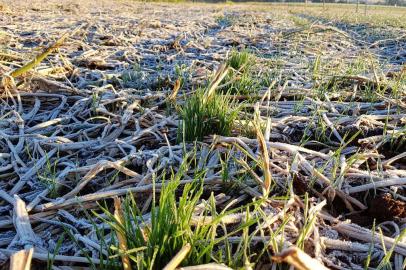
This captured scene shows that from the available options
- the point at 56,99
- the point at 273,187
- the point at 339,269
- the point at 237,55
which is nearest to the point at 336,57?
the point at 237,55

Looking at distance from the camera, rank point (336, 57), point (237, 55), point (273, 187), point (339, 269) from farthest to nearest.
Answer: point (336, 57)
point (237, 55)
point (273, 187)
point (339, 269)

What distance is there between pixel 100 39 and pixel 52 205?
11.7 feet

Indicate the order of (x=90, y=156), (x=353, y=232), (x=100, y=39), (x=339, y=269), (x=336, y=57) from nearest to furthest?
(x=339, y=269) < (x=353, y=232) < (x=90, y=156) < (x=336, y=57) < (x=100, y=39)

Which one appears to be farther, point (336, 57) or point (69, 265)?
point (336, 57)

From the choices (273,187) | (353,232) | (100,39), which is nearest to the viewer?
(353,232)

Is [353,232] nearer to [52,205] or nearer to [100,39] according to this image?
[52,205]

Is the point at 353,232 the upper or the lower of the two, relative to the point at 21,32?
lower

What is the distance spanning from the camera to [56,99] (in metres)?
2.27

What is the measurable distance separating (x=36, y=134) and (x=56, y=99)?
61 centimetres

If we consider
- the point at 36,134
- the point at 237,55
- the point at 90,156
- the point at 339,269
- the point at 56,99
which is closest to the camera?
the point at 339,269

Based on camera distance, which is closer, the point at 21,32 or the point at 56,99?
the point at 56,99

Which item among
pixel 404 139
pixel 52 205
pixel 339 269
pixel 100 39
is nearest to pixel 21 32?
pixel 100 39

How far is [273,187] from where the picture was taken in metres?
1.24

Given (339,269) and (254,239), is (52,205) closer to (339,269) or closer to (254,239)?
(254,239)
